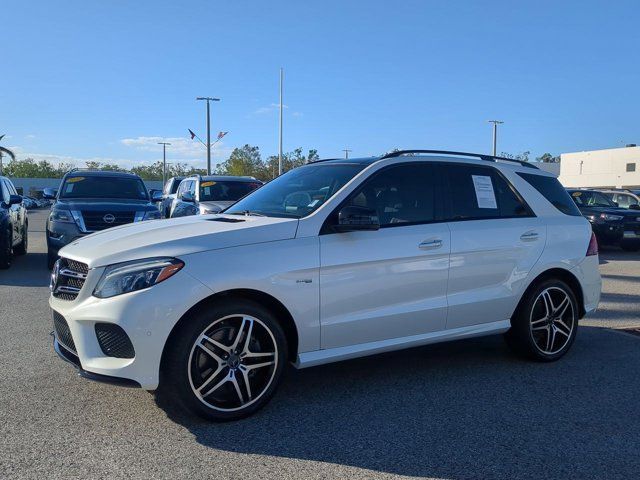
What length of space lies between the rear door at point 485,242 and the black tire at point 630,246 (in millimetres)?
11671

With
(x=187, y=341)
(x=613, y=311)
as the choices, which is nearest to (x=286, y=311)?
(x=187, y=341)

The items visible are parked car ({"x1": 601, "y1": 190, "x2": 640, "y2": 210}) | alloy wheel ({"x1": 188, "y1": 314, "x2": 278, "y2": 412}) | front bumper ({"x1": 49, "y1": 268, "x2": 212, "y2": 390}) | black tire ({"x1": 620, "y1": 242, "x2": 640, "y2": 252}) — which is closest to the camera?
front bumper ({"x1": 49, "y1": 268, "x2": 212, "y2": 390})

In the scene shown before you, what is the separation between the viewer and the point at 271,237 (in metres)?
3.98

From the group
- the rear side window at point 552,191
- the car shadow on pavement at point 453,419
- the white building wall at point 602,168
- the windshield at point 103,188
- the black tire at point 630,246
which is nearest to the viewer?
the car shadow on pavement at point 453,419

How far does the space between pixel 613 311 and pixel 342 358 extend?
520 centimetres

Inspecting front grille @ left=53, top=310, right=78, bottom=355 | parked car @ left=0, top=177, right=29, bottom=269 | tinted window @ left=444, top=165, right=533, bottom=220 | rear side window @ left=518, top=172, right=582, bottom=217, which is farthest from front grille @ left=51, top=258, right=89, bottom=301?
parked car @ left=0, top=177, right=29, bottom=269

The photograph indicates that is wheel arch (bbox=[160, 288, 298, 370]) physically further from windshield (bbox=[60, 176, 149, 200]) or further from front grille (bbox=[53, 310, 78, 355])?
windshield (bbox=[60, 176, 149, 200])

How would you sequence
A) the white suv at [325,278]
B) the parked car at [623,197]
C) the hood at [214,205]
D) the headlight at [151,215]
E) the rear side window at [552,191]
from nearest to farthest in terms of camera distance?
the white suv at [325,278] < the rear side window at [552,191] < the headlight at [151,215] < the hood at [214,205] < the parked car at [623,197]

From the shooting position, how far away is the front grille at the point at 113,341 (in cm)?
356

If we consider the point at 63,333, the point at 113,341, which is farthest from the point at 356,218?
the point at 63,333

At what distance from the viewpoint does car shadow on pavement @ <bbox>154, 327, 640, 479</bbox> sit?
3387 millimetres

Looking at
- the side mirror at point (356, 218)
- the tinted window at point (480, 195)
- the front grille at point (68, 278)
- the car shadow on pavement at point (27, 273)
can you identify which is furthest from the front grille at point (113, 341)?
the car shadow on pavement at point (27, 273)

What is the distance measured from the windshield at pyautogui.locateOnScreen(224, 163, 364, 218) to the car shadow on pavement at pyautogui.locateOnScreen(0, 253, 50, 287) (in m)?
5.44

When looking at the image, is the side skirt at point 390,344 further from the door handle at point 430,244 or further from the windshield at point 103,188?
the windshield at point 103,188
